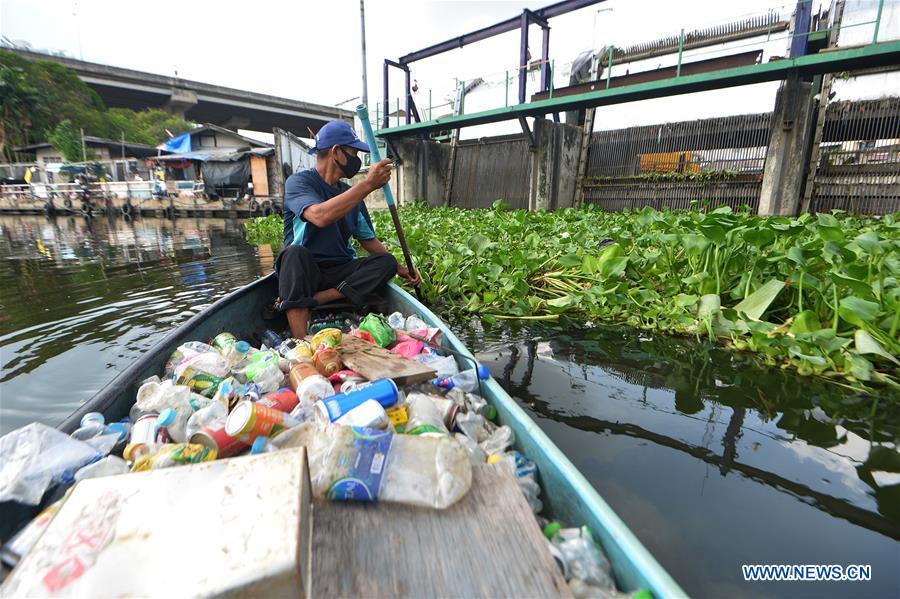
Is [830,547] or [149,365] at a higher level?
[149,365]

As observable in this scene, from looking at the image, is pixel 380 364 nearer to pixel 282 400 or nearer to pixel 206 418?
pixel 282 400

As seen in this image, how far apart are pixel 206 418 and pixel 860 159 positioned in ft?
38.1

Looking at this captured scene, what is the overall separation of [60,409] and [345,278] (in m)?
1.81

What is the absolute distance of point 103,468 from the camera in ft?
4.16

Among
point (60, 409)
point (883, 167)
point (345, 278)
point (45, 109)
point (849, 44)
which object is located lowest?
point (60, 409)

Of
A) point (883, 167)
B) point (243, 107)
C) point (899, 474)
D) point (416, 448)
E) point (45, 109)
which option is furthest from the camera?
point (243, 107)

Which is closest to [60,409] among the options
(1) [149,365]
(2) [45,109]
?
(1) [149,365]

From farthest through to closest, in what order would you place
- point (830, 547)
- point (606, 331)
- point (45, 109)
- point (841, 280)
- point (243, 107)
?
point (243, 107) < point (45, 109) < point (606, 331) < point (841, 280) < point (830, 547)

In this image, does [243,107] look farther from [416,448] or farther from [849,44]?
[416,448]

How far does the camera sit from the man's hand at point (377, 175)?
2.71 metres

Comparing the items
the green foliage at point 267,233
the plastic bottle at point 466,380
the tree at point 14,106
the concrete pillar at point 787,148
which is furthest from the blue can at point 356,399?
the tree at point 14,106

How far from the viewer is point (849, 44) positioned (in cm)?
832

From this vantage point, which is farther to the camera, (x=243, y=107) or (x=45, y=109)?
(x=243, y=107)

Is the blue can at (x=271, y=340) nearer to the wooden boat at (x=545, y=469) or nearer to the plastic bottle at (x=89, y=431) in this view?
the wooden boat at (x=545, y=469)
